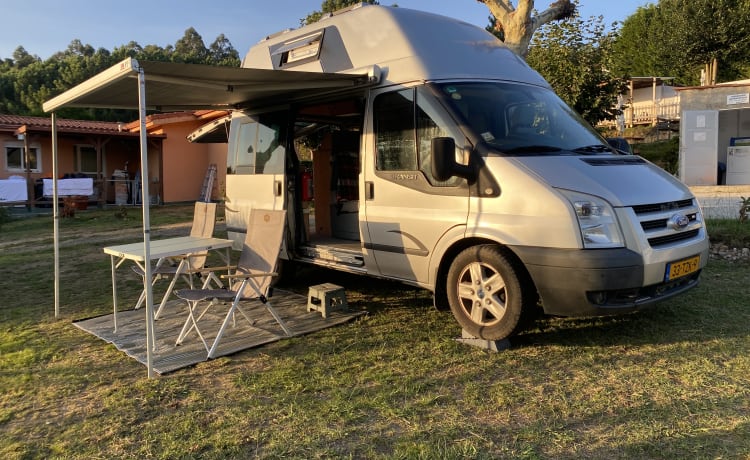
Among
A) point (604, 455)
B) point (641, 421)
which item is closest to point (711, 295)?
point (641, 421)

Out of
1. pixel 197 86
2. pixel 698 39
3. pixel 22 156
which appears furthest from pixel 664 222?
pixel 698 39

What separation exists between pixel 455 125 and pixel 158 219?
13.5 metres

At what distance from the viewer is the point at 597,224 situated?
13.0ft

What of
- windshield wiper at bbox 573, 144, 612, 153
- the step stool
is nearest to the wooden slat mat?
the step stool

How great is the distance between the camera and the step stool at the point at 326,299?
5602 millimetres

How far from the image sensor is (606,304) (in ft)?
13.2

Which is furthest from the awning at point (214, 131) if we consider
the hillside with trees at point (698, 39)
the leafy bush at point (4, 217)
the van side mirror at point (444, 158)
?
the hillside with trees at point (698, 39)

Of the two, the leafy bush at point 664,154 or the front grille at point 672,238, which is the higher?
the leafy bush at point 664,154

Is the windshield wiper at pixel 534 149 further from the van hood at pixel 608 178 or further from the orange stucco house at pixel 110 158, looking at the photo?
the orange stucco house at pixel 110 158

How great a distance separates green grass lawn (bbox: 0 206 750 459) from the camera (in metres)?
3.11

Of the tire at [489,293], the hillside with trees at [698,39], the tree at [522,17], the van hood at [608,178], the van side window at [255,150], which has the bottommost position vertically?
the tire at [489,293]

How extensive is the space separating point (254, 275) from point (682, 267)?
11.1 feet

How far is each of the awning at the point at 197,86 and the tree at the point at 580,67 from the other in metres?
5.94

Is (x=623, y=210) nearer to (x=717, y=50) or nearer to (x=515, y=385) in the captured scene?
(x=515, y=385)
